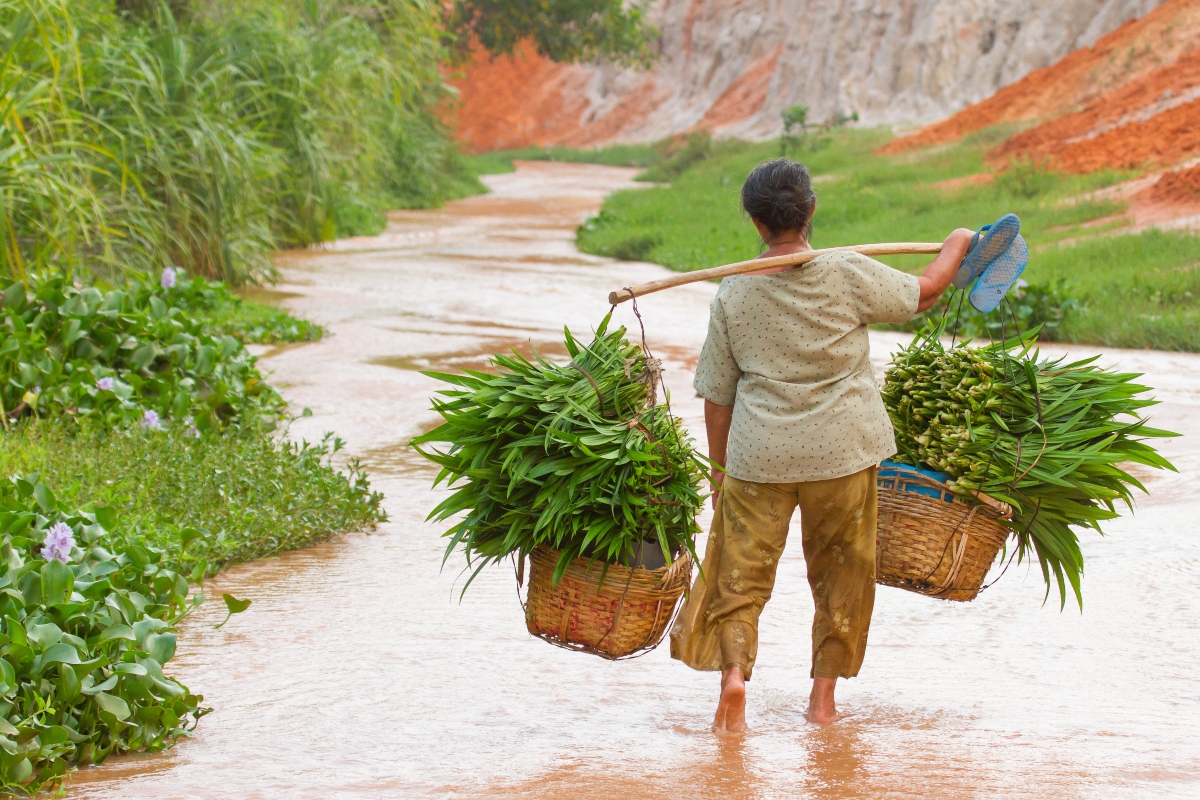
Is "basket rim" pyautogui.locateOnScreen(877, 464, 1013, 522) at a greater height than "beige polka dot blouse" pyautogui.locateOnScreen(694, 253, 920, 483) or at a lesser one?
lesser

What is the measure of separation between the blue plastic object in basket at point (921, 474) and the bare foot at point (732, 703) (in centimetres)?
65

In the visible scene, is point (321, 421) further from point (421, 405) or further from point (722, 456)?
point (722, 456)

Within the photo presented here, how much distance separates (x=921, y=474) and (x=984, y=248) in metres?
0.59

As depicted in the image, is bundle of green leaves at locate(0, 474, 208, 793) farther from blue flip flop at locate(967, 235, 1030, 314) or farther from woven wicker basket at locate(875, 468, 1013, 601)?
blue flip flop at locate(967, 235, 1030, 314)

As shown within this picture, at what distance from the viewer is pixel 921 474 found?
10.9 feet

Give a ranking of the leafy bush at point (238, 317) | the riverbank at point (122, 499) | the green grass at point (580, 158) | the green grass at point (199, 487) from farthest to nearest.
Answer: the green grass at point (580, 158) < the leafy bush at point (238, 317) < the green grass at point (199, 487) < the riverbank at point (122, 499)

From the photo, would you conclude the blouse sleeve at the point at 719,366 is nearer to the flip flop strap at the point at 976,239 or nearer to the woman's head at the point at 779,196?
the woman's head at the point at 779,196

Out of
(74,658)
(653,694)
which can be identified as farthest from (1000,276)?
(74,658)

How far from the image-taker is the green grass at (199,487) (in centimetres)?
441

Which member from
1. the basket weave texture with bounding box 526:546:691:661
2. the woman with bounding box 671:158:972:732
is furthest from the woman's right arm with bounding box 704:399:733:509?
the basket weave texture with bounding box 526:546:691:661

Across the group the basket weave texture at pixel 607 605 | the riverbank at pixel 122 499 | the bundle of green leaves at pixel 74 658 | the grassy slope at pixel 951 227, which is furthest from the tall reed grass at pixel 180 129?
the basket weave texture at pixel 607 605

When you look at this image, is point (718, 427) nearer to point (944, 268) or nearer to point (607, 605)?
point (607, 605)

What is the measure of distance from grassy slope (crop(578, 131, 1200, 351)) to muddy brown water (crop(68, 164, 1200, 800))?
3246mm

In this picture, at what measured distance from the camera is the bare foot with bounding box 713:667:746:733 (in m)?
3.20
